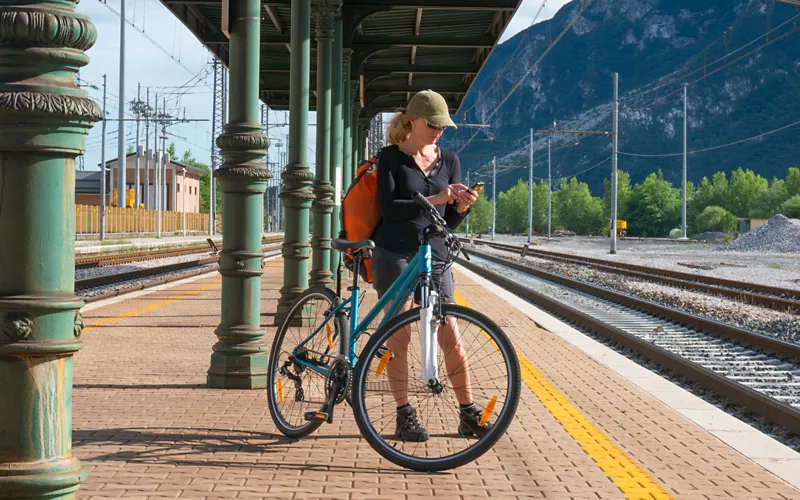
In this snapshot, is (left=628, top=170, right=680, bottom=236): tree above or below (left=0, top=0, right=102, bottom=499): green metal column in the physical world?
above

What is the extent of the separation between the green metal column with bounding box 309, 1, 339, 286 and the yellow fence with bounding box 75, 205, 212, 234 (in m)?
35.9

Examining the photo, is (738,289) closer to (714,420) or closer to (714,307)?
(714,307)

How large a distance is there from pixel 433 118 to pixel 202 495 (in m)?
2.27

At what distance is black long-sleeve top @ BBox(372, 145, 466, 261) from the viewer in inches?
210

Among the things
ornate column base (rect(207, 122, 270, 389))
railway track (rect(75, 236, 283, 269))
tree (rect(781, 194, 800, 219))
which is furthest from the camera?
tree (rect(781, 194, 800, 219))

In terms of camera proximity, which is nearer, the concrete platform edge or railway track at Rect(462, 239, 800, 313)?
the concrete platform edge

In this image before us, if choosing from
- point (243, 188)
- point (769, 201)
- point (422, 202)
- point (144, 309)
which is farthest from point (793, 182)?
point (422, 202)

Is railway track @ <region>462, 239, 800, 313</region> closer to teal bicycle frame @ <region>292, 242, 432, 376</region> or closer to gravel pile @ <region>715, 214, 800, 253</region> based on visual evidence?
teal bicycle frame @ <region>292, 242, 432, 376</region>

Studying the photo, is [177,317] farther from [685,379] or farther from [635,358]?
[685,379]

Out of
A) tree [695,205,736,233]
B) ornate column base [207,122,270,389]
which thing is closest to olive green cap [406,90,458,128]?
ornate column base [207,122,270,389]

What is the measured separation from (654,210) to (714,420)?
14438cm

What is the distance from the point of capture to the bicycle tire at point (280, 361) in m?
5.49

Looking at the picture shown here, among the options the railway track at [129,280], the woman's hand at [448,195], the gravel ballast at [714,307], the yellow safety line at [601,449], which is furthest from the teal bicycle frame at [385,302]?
the railway track at [129,280]

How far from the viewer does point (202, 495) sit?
4.28 m
